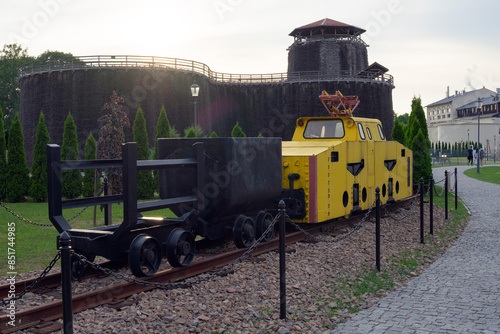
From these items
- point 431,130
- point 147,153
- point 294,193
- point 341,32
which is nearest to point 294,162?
point 294,193

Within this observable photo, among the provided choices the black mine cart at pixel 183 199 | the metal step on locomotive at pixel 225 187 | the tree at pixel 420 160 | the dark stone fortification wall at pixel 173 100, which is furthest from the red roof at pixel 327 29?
the black mine cart at pixel 183 199

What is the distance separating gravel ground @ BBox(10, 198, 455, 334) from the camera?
610 centimetres

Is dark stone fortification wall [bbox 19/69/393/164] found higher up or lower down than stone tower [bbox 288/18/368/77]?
lower down

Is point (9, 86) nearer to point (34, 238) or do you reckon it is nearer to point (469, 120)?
point (34, 238)

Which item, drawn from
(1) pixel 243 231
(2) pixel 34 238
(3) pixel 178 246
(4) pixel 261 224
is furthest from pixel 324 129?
(2) pixel 34 238

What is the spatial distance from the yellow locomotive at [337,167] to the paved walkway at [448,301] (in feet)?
8.77

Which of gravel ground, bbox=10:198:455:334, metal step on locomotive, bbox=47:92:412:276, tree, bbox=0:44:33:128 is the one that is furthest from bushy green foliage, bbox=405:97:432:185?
tree, bbox=0:44:33:128

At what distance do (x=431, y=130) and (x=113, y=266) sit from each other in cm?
11303

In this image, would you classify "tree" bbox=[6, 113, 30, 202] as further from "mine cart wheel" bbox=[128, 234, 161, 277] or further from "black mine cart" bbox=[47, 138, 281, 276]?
"mine cart wheel" bbox=[128, 234, 161, 277]

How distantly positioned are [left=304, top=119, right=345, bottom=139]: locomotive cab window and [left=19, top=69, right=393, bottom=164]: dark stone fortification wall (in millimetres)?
28638

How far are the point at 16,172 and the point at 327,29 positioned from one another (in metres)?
42.5

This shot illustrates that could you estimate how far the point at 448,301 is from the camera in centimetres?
726

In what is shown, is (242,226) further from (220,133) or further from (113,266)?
(220,133)

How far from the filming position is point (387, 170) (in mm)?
14742
